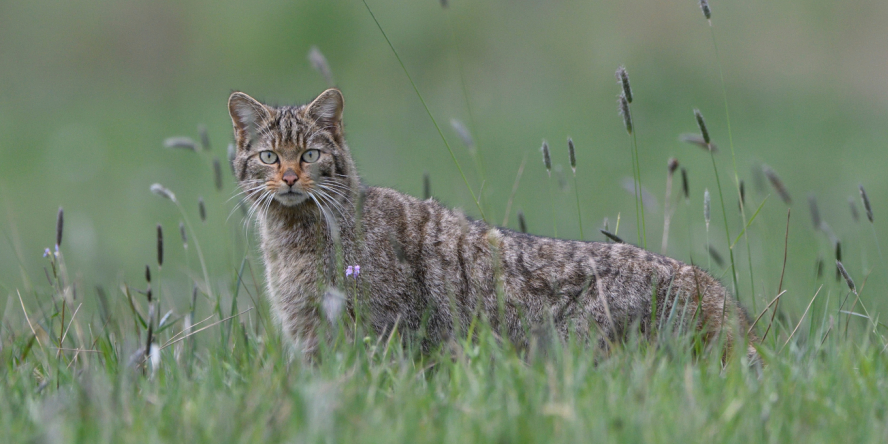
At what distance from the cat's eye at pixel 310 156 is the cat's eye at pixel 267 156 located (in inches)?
6.5

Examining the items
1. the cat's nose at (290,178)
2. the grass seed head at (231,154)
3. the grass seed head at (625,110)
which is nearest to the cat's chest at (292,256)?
the cat's nose at (290,178)

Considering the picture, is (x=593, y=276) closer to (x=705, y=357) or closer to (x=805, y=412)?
(x=705, y=357)

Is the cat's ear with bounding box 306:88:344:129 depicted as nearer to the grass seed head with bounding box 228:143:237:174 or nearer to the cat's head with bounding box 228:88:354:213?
the cat's head with bounding box 228:88:354:213

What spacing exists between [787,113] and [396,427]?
14263mm

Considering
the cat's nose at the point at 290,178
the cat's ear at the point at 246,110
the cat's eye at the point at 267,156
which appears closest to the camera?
the cat's nose at the point at 290,178

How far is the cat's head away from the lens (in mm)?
4973

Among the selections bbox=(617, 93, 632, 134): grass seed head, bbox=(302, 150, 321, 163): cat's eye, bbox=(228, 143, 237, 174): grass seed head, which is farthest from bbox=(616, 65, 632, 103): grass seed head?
bbox=(228, 143, 237, 174): grass seed head

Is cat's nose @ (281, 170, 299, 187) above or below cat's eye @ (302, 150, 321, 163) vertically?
below

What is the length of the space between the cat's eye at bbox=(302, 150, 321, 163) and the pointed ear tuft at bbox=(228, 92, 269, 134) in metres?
0.37

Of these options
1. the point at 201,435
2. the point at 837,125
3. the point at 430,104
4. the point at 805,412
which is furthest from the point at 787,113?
the point at 201,435

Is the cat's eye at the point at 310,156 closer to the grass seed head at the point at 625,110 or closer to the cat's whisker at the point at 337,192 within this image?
the cat's whisker at the point at 337,192

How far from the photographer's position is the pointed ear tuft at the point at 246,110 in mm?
5309

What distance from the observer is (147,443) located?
2818mm

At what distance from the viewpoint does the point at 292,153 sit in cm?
514
